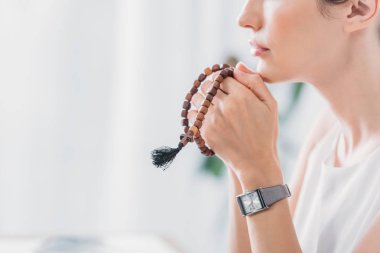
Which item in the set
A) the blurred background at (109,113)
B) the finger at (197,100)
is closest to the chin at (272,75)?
the finger at (197,100)

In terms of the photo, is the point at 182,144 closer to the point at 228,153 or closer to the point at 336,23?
the point at 228,153

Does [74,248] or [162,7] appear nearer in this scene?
[74,248]

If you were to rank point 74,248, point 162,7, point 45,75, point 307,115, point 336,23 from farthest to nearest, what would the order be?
1. point 307,115
2. point 162,7
3. point 45,75
4. point 74,248
5. point 336,23

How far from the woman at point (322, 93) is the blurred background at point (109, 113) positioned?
2.67 ft

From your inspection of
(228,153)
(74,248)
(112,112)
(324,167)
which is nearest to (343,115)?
(324,167)

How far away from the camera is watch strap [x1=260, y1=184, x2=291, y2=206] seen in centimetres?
93

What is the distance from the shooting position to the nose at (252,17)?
39.1 inches

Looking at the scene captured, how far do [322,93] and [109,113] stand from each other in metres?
1.05

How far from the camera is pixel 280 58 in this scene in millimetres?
996

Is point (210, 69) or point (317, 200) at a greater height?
point (210, 69)

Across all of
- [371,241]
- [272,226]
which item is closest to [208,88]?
[272,226]

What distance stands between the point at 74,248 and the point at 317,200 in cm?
47

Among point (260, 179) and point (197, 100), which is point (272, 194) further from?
point (197, 100)

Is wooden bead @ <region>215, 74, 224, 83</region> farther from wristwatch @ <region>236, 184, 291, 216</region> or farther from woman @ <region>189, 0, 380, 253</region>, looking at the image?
wristwatch @ <region>236, 184, 291, 216</region>
